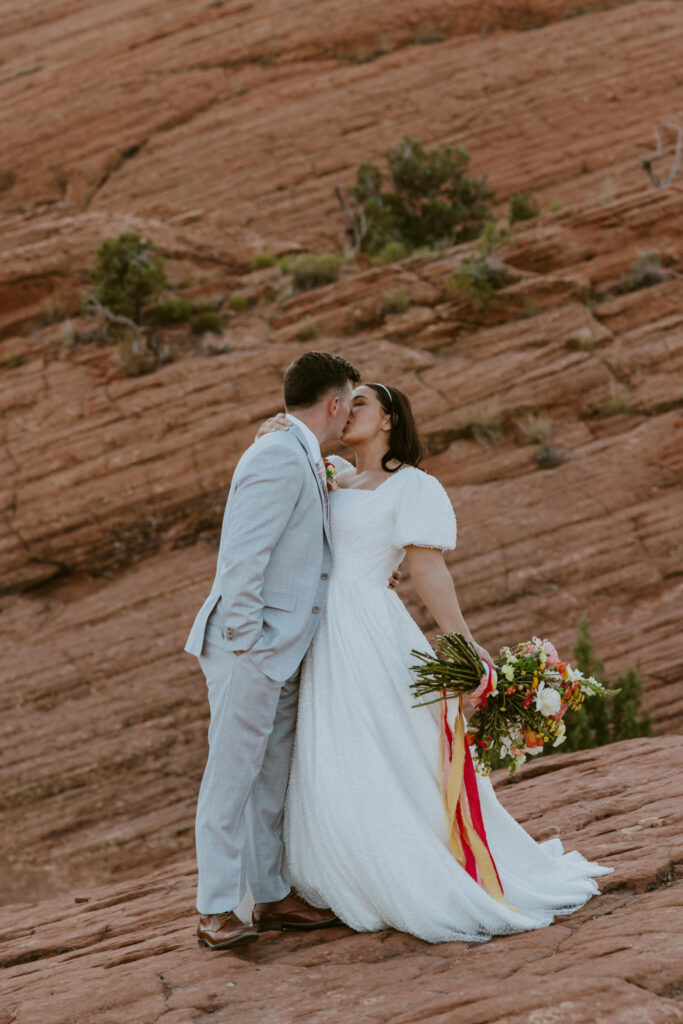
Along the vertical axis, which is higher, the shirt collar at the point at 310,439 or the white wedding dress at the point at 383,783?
the shirt collar at the point at 310,439

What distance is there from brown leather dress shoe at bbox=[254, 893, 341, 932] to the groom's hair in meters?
2.39

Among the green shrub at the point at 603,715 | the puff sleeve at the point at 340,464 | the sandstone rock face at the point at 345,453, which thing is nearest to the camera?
the sandstone rock face at the point at 345,453

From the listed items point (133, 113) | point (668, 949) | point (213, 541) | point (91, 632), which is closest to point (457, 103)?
point (133, 113)

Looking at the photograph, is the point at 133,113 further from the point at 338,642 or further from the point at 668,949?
the point at 668,949

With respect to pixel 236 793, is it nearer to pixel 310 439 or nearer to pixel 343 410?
pixel 310 439

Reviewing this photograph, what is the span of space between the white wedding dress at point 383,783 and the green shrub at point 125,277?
1313cm

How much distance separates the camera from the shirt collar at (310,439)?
4.62 meters

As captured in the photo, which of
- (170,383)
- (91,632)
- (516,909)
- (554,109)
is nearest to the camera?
(516,909)

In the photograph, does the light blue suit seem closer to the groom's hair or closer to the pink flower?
the groom's hair

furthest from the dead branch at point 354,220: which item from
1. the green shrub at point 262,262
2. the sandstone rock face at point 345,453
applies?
the green shrub at point 262,262

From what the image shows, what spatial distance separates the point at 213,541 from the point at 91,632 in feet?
7.45

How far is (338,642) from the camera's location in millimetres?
4547

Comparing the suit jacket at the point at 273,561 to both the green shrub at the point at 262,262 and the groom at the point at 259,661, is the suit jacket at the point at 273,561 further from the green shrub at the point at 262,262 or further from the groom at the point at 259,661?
the green shrub at the point at 262,262

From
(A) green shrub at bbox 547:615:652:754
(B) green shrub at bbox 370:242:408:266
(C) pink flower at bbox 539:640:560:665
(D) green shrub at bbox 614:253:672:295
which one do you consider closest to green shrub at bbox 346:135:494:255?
(B) green shrub at bbox 370:242:408:266
